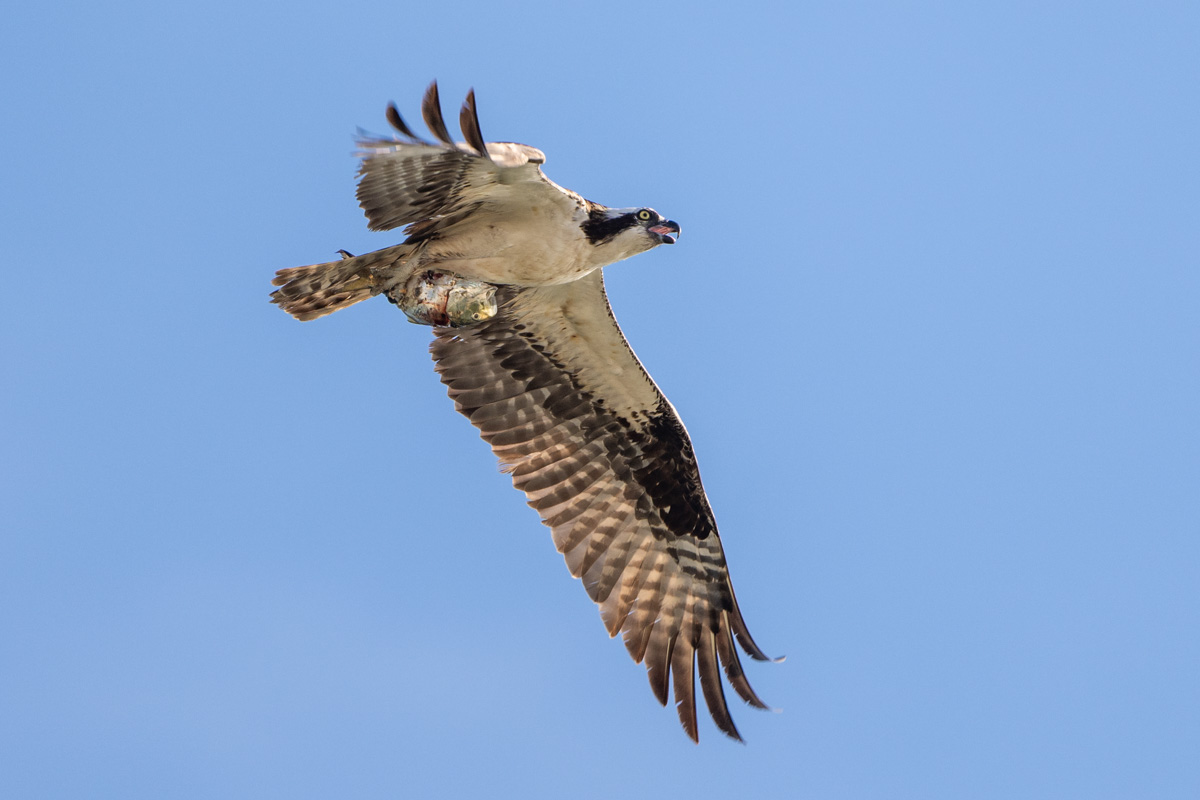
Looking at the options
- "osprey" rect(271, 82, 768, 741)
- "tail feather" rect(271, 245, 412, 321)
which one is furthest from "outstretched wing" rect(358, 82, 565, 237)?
"tail feather" rect(271, 245, 412, 321)

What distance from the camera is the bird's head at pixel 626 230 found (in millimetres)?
9398

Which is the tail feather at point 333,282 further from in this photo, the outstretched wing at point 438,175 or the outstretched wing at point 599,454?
the outstretched wing at point 599,454

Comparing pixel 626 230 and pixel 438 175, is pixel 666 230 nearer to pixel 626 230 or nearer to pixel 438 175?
pixel 626 230

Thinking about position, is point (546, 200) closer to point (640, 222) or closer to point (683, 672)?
point (640, 222)

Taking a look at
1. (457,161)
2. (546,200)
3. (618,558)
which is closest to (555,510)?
(618,558)

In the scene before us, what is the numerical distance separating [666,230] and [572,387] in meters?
2.02

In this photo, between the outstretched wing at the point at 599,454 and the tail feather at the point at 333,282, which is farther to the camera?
the outstretched wing at the point at 599,454

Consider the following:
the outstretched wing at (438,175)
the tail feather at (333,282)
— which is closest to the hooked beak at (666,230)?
the outstretched wing at (438,175)

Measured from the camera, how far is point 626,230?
31.1 feet

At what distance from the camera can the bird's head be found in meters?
9.40

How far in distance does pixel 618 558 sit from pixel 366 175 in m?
4.19

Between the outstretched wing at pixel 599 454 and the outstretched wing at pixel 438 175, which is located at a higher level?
the outstretched wing at pixel 438 175

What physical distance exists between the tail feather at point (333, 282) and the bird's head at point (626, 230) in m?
1.42

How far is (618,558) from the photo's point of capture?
1074 cm
